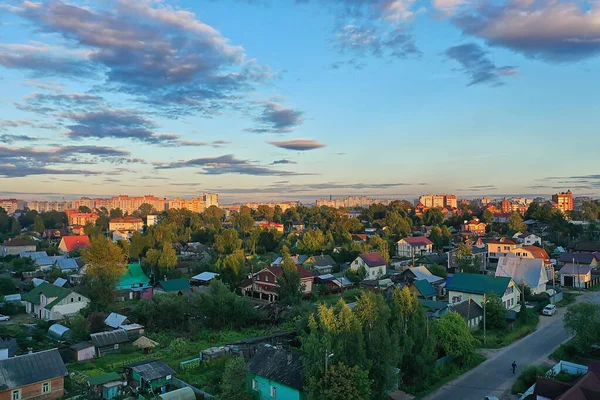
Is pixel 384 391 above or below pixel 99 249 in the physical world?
below

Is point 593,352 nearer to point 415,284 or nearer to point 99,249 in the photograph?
point 415,284

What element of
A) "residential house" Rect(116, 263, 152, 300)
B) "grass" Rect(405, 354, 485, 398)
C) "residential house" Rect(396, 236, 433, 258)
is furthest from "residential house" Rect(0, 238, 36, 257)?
"grass" Rect(405, 354, 485, 398)

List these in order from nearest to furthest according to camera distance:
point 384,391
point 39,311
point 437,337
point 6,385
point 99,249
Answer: point 384,391
point 6,385
point 437,337
point 39,311
point 99,249

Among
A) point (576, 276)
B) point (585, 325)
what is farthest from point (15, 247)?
point (576, 276)

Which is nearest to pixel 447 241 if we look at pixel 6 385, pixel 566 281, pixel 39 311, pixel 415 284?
pixel 566 281

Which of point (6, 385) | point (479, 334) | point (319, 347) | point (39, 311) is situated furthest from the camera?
point (39, 311)

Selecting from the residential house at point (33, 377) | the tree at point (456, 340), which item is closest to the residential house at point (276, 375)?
the tree at point (456, 340)

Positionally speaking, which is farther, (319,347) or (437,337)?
(437,337)

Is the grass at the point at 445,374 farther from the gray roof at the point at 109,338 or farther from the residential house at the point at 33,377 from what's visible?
the gray roof at the point at 109,338
